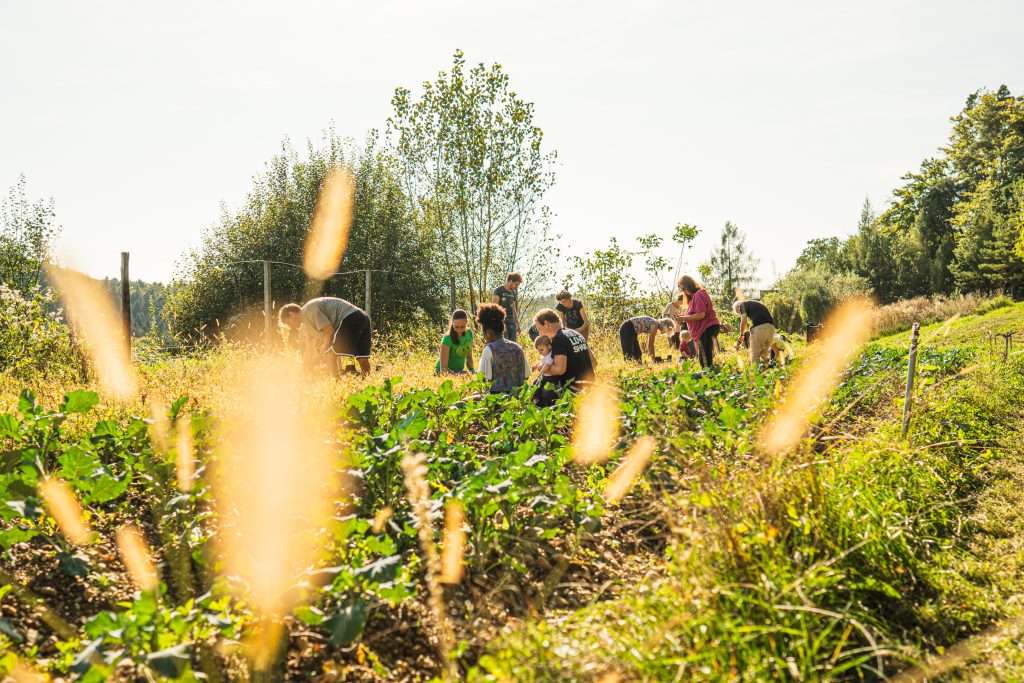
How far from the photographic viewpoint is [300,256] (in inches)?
794

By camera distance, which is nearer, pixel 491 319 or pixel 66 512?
pixel 66 512

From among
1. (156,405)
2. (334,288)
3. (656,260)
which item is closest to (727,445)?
(156,405)

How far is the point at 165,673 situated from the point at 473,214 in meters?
15.4

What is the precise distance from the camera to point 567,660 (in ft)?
6.87

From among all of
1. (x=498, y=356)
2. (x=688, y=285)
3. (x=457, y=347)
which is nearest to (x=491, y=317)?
(x=498, y=356)

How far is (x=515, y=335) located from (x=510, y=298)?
794 mm

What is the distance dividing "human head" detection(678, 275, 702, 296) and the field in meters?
4.80

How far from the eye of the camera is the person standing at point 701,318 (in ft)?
30.0

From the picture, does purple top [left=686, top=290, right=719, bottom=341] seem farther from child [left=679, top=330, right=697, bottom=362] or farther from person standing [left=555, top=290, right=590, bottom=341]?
child [left=679, top=330, right=697, bottom=362]

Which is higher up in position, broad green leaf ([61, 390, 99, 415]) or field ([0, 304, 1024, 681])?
broad green leaf ([61, 390, 99, 415])

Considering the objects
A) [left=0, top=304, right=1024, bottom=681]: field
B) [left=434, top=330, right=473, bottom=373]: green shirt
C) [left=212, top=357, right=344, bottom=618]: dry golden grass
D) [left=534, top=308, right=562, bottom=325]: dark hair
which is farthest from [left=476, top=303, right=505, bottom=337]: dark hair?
[left=434, top=330, right=473, bottom=373]: green shirt

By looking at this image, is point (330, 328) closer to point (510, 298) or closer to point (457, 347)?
point (457, 347)

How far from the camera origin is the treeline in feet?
102

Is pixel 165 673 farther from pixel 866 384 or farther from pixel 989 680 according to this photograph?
pixel 866 384
